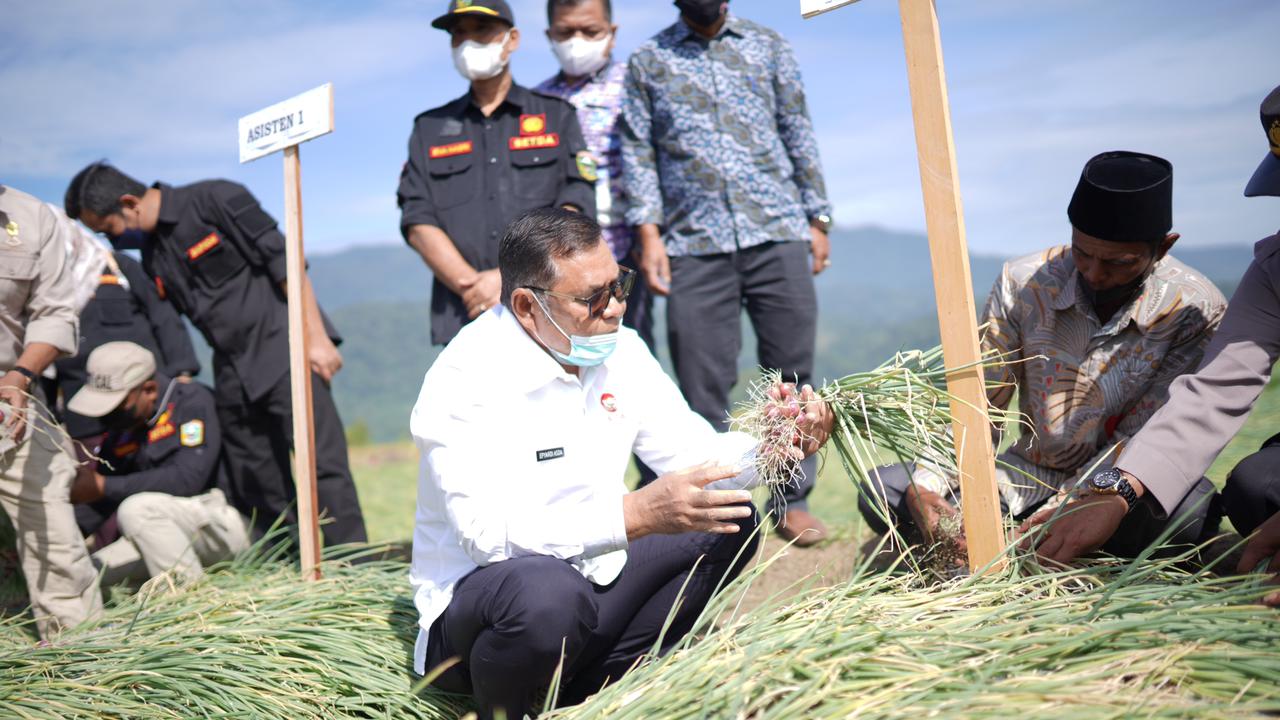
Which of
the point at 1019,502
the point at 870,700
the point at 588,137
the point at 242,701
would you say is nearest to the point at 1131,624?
the point at 870,700

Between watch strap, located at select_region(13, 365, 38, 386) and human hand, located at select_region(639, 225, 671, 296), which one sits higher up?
human hand, located at select_region(639, 225, 671, 296)

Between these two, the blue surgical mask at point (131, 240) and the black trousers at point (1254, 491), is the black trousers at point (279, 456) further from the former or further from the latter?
the black trousers at point (1254, 491)

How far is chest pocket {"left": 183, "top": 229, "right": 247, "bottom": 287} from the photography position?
3.89m

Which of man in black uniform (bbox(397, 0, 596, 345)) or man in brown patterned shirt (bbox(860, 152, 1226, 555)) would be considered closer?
man in brown patterned shirt (bbox(860, 152, 1226, 555))

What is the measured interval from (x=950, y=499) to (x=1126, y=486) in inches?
21.9

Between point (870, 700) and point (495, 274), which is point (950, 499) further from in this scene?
point (495, 274)

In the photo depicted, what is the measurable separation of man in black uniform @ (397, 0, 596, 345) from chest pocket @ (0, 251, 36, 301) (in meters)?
1.27

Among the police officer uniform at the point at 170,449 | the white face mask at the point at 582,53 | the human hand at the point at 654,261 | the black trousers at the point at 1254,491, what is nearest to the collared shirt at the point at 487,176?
the human hand at the point at 654,261

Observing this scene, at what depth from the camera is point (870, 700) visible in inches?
65.4

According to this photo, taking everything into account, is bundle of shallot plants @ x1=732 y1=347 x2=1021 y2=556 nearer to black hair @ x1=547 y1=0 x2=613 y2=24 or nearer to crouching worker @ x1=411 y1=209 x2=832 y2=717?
crouching worker @ x1=411 y1=209 x2=832 y2=717

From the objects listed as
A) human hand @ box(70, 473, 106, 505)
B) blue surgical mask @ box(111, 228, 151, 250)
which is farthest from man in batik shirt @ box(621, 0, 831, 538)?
human hand @ box(70, 473, 106, 505)

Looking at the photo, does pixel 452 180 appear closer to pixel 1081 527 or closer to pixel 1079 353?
pixel 1079 353

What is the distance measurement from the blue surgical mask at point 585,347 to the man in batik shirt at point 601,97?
4.59 ft

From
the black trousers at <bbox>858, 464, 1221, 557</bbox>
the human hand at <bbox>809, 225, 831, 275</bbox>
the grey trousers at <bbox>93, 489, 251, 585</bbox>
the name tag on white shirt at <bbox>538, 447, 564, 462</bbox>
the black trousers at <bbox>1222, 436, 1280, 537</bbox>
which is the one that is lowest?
the grey trousers at <bbox>93, 489, 251, 585</bbox>
